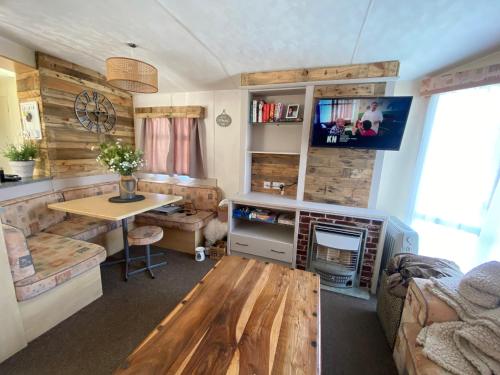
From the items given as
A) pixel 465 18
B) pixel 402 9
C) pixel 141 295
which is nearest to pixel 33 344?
pixel 141 295

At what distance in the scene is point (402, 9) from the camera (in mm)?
1389

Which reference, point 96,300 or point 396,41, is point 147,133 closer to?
point 96,300

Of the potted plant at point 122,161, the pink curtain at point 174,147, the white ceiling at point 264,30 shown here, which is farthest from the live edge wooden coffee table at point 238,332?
the pink curtain at point 174,147

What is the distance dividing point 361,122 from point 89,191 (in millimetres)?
3475

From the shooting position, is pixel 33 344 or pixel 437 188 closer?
pixel 33 344

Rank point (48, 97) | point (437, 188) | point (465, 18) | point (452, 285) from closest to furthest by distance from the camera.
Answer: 1. point (452, 285)
2. point (465, 18)
3. point (437, 188)
4. point (48, 97)

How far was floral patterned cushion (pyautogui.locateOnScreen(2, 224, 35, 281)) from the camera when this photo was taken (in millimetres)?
1430

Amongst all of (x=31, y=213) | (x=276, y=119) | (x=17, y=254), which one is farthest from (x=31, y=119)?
(x=276, y=119)

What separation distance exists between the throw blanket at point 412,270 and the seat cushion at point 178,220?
6.93 feet

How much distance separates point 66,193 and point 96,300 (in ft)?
4.74

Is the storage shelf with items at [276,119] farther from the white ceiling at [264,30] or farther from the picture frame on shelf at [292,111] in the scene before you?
the white ceiling at [264,30]

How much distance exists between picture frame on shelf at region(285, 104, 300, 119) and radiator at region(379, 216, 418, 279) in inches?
62.9

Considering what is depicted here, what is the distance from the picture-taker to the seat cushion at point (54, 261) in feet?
4.91

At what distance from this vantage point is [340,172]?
8.23ft
